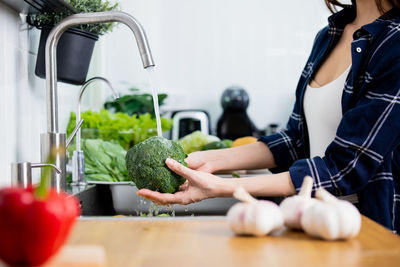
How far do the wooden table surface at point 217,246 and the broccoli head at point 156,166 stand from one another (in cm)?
37

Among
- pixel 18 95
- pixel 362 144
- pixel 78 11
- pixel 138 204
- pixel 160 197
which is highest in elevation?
pixel 78 11

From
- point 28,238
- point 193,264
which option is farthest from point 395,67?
point 28,238

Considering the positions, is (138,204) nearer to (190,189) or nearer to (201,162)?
(201,162)

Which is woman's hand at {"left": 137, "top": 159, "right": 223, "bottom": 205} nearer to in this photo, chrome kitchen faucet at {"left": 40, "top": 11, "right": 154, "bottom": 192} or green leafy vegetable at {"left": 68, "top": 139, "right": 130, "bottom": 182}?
chrome kitchen faucet at {"left": 40, "top": 11, "right": 154, "bottom": 192}

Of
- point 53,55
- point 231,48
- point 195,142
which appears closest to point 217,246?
point 53,55

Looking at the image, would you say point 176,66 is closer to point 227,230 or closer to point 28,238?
point 227,230

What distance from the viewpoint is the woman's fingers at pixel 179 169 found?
46.3 inches

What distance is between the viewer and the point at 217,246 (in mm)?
739

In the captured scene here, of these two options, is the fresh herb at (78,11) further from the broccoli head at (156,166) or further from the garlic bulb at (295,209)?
the garlic bulb at (295,209)

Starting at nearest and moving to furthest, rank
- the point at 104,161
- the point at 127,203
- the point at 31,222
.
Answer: the point at 31,222 < the point at 127,203 < the point at 104,161

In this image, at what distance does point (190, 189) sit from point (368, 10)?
751 millimetres

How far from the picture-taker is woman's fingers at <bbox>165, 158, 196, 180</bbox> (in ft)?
3.85

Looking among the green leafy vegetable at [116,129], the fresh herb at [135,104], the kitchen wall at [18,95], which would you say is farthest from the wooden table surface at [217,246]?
the fresh herb at [135,104]

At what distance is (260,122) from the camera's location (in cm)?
409
